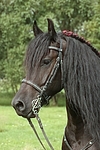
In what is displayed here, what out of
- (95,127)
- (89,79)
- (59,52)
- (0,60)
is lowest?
(0,60)

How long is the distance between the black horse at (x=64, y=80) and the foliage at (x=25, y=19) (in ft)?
75.0

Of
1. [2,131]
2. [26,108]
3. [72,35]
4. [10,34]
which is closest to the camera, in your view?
[26,108]

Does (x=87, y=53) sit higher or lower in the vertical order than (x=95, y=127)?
higher

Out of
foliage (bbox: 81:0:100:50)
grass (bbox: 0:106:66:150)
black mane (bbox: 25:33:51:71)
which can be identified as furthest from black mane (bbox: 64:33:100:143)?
foliage (bbox: 81:0:100:50)

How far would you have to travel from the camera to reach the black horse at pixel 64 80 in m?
3.86

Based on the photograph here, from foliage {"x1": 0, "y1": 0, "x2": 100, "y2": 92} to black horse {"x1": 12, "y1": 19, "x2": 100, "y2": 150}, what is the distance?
75.0 ft

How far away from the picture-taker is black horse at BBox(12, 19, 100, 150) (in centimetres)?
386

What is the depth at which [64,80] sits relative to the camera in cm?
388

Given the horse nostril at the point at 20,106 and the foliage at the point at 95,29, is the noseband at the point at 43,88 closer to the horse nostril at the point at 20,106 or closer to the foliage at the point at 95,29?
the horse nostril at the point at 20,106

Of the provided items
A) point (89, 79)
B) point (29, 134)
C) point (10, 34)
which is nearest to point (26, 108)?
point (89, 79)

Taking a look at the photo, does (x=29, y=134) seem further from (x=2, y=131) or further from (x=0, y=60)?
(x=0, y=60)

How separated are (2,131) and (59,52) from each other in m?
10.5

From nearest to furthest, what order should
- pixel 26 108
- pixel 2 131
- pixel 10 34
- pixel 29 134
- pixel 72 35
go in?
pixel 26 108, pixel 72 35, pixel 29 134, pixel 2 131, pixel 10 34

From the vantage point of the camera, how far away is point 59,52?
3.94 m
